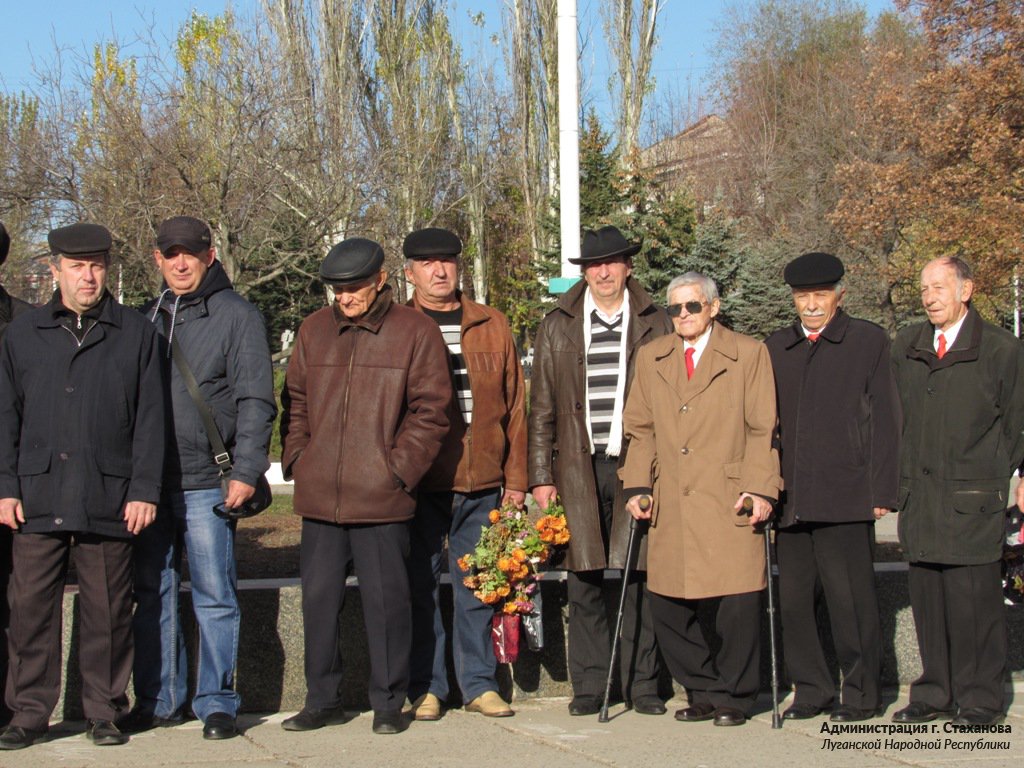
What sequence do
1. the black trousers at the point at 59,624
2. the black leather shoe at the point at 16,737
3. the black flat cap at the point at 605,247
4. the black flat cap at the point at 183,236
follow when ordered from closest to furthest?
the black leather shoe at the point at 16,737, the black trousers at the point at 59,624, the black flat cap at the point at 183,236, the black flat cap at the point at 605,247

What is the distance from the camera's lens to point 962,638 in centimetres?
550

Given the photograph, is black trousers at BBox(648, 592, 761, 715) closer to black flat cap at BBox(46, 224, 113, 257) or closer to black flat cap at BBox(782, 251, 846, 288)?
black flat cap at BBox(782, 251, 846, 288)

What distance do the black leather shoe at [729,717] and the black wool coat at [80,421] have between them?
8.31 feet

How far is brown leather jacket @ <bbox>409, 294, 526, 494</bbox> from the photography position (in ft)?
18.6

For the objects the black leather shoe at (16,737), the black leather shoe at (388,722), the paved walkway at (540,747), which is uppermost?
the black leather shoe at (16,737)

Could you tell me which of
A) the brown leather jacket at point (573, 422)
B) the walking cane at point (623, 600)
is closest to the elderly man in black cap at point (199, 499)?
the brown leather jacket at point (573, 422)

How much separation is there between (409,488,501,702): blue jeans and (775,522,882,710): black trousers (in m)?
1.35

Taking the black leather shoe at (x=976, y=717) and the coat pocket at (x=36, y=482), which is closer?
the coat pocket at (x=36, y=482)

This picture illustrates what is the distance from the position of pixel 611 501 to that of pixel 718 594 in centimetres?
70

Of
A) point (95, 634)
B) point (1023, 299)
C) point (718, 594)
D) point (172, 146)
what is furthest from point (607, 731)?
point (1023, 299)

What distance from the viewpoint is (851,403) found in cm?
558

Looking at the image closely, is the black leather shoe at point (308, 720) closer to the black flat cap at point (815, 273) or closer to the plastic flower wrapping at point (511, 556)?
the plastic flower wrapping at point (511, 556)

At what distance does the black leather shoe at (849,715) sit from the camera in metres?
5.50

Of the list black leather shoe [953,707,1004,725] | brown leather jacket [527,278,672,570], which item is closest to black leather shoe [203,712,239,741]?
brown leather jacket [527,278,672,570]
